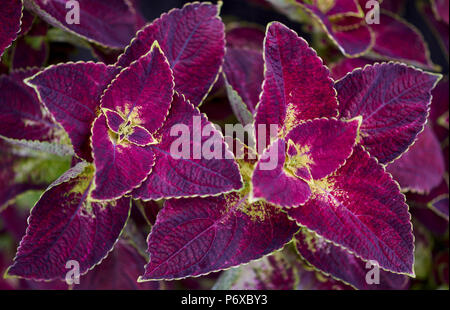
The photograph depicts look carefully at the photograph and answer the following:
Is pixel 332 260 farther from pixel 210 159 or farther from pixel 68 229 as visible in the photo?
pixel 68 229

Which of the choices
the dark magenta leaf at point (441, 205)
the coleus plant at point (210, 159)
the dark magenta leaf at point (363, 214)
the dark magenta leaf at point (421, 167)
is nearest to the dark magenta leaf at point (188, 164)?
the coleus plant at point (210, 159)

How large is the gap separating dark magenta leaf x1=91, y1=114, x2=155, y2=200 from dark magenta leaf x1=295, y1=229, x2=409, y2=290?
0.87 ft

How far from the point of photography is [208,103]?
2.73ft

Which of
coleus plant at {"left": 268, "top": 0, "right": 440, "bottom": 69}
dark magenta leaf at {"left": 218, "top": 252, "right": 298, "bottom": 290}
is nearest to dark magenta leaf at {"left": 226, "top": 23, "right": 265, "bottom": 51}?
coleus plant at {"left": 268, "top": 0, "right": 440, "bottom": 69}

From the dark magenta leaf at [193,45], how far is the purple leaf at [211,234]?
5.9 inches

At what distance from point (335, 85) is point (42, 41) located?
499mm

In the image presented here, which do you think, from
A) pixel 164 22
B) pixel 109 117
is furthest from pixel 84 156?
pixel 164 22

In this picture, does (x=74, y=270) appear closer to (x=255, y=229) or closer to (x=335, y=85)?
(x=255, y=229)

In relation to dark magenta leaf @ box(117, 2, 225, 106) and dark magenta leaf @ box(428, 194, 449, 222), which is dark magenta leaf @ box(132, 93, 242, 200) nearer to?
dark magenta leaf @ box(117, 2, 225, 106)

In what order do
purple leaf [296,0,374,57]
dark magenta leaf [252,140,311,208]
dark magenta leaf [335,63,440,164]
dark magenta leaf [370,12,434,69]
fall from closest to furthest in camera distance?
dark magenta leaf [252,140,311,208], dark magenta leaf [335,63,440,164], purple leaf [296,0,374,57], dark magenta leaf [370,12,434,69]

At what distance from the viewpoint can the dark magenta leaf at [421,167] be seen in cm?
73

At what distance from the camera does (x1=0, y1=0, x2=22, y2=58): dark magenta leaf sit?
0.58m

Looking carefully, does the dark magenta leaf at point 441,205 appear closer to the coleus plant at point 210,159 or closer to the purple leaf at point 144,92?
the coleus plant at point 210,159

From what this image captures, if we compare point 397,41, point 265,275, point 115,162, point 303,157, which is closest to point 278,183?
point 303,157
